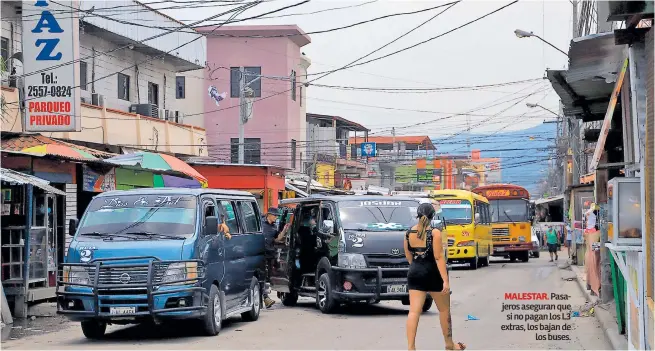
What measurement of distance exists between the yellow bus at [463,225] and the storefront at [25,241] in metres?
17.3

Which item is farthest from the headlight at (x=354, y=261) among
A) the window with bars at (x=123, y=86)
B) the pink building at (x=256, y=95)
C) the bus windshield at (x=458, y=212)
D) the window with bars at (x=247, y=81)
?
the window with bars at (x=247, y=81)

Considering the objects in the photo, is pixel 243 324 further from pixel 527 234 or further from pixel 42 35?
pixel 527 234

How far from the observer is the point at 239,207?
50.9 ft

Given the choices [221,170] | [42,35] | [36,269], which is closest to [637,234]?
[36,269]

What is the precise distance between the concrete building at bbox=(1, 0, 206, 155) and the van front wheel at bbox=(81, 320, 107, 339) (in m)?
10.1

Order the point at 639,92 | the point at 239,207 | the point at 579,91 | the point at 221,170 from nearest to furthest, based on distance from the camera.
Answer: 1. the point at 639,92
2. the point at 579,91
3. the point at 239,207
4. the point at 221,170

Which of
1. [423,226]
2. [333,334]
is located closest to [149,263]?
[333,334]

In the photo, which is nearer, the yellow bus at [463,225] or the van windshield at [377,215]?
the van windshield at [377,215]

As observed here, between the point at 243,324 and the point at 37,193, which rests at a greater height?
the point at 37,193

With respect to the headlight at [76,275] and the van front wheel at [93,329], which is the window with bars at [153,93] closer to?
the van front wheel at [93,329]

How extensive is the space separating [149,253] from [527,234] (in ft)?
102

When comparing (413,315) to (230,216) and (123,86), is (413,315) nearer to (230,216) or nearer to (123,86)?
(230,216)

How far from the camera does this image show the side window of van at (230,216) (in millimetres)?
14634

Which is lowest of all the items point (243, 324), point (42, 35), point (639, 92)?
point (243, 324)
